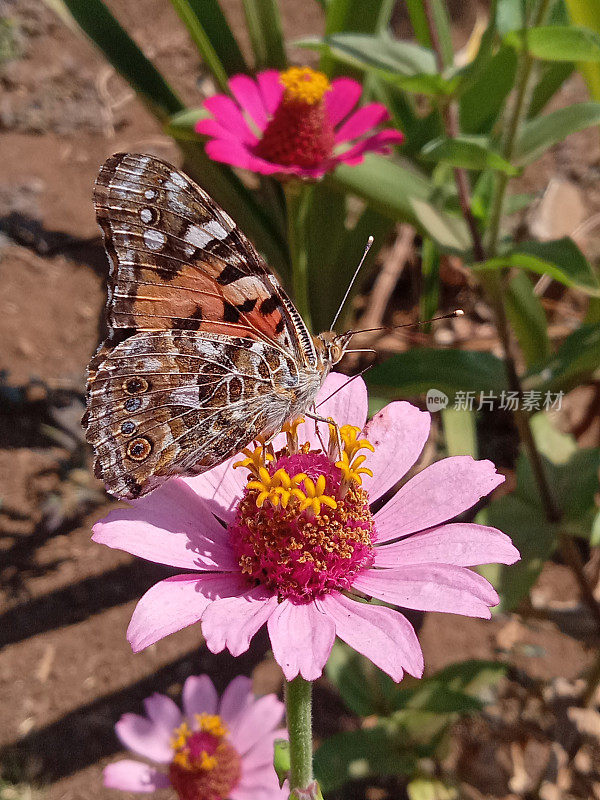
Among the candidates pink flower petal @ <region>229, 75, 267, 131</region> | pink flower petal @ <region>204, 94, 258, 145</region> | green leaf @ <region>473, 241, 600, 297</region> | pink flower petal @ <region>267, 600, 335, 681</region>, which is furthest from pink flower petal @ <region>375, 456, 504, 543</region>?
pink flower petal @ <region>229, 75, 267, 131</region>

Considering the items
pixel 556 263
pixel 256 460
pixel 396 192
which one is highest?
pixel 396 192

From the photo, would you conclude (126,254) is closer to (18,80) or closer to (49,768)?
(49,768)

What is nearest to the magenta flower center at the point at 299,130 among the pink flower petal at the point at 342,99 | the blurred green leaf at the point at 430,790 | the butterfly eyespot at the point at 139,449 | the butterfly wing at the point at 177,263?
the pink flower petal at the point at 342,99

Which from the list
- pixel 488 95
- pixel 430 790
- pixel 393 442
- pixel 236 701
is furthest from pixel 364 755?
→ pixel 488 95

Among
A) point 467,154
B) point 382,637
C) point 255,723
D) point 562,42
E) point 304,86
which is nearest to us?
point 382,637

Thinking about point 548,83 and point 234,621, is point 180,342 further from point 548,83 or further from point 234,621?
point 548,83

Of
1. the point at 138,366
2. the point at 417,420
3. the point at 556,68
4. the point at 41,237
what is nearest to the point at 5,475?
the point at 41,237

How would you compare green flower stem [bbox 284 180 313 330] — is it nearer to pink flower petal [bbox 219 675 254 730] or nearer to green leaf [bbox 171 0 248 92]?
green leaf [bbox 171 0 248 92]
